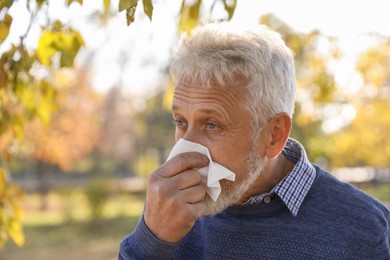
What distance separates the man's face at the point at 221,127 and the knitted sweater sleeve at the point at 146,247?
197 mm

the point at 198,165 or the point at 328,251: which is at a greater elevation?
the point at 198,165

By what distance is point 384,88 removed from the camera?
37.3 feet

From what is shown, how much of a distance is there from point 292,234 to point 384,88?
9.47m

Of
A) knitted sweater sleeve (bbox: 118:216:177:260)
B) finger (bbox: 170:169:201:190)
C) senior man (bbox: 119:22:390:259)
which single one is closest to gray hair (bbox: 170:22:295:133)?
senior man (bbox: 119:22:390:259)

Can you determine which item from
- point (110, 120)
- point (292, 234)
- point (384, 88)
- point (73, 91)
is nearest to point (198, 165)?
point (292, 234)

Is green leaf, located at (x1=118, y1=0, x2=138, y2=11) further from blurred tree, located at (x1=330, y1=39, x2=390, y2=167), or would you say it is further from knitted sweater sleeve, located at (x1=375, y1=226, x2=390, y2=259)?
blurred tree, located at (x1=330, y1=39, x2=390, y2=167)

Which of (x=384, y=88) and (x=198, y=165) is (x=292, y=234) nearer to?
(x=198, y=165)

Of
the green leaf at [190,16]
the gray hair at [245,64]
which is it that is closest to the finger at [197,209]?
the gray hair at [245,64]

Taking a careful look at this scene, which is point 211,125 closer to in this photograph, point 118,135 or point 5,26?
point 5,26

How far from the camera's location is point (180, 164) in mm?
2178

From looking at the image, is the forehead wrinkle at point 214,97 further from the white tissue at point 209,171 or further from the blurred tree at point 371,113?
the blurred tree at point 371,113

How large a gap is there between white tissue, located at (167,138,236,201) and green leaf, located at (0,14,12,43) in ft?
2.64

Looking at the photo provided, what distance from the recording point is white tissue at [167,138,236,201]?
221 centimetres

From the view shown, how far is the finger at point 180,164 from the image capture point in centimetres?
217
